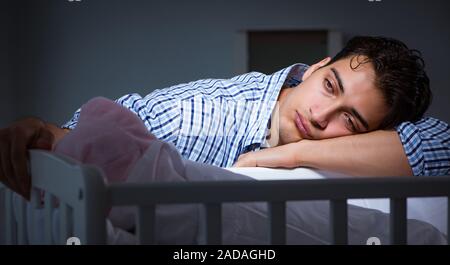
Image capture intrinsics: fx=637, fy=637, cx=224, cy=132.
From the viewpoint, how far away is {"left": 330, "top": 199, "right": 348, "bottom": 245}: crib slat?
675 mm

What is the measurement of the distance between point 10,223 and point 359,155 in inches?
24.6

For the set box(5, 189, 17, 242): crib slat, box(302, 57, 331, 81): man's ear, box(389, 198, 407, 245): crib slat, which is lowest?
box(5, 189, 17, 242): crib slat

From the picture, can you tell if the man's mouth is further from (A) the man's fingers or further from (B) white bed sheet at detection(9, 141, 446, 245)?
(A) the man's fingers

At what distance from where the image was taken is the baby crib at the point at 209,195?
0.61 meters

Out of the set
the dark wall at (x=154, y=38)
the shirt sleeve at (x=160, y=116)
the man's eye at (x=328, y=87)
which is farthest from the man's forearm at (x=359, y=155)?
the dark wall at (x=154, y=38)

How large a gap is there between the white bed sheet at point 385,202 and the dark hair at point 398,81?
211mm

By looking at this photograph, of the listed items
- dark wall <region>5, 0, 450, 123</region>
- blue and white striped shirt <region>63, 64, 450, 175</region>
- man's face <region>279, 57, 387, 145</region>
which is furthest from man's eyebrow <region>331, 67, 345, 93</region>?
dark wall <region>5, 0, 450, 123</region>

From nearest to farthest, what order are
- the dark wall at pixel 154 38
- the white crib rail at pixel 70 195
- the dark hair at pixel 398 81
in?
the white crib rail at pixel 70 195 → the dark hair at pixel 398 81 → the dark wall at pixel 154 38

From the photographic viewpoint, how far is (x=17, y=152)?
0.81 meters

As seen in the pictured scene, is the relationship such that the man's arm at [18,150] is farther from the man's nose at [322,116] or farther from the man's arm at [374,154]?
the man's nose at [322,116]

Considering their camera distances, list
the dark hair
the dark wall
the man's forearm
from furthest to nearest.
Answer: the dark wall, the dark hair, the man's forearm

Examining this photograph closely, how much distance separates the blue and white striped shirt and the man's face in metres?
0.05
